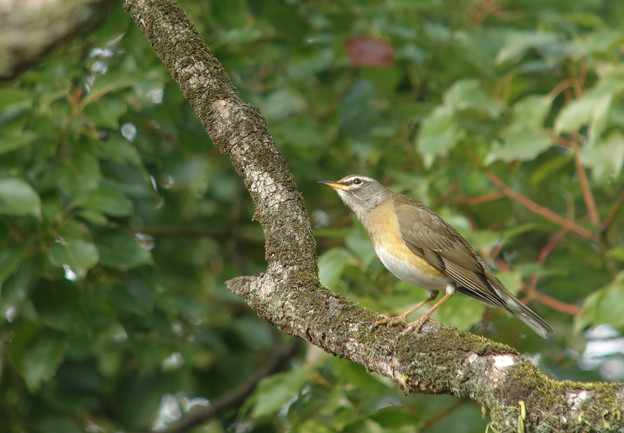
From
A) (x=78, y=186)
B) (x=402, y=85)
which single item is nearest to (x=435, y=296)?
(x=78, y=186)

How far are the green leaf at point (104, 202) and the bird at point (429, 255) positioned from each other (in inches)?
63.4

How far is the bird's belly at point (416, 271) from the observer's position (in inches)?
176

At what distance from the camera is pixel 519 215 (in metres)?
7.42

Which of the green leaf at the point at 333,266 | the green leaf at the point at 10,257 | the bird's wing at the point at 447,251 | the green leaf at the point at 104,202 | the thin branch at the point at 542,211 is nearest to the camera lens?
the green leaf at the point at 333,266

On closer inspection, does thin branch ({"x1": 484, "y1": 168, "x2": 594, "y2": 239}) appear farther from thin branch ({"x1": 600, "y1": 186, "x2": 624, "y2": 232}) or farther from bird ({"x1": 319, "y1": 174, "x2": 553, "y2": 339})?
bird ({"x1": 319, "y1": 174, "x2": 553, "y2": 339})

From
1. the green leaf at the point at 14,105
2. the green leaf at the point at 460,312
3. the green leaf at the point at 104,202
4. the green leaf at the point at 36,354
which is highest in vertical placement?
the green leaf at the point at 14,105

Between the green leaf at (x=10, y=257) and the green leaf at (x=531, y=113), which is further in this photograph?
the green leaf at (x=531, y=113)

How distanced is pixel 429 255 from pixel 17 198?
2668 mm

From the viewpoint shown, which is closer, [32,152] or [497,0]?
[32,152]

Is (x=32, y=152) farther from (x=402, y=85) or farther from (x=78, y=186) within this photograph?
(x=402, y=85)

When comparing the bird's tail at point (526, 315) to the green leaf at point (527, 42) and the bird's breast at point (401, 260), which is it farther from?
the green leaf at point (527, 42)

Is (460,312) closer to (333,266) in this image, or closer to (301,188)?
(333,266)

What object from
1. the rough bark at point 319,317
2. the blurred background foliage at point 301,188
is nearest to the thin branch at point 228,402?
the blurred background foliage at point 301,188

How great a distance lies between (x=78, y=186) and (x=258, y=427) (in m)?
3.43
